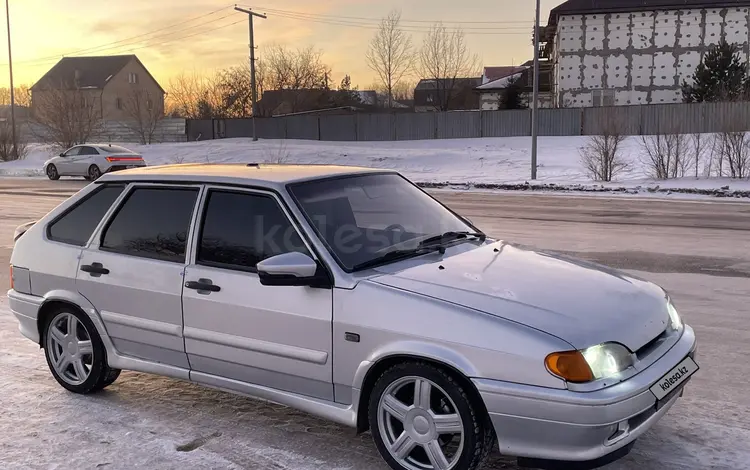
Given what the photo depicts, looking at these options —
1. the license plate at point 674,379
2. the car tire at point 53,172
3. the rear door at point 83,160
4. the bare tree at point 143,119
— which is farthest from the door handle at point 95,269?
the bare tree at point 143,119

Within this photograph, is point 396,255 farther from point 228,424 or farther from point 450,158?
point 450,158

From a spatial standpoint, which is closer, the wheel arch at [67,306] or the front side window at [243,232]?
the front side window at [243,232]

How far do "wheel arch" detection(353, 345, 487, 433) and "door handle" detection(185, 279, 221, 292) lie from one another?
1045 millimetres

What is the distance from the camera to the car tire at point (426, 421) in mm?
3113

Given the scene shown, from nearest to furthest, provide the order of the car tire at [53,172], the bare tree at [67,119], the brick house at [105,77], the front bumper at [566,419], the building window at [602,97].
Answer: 1. the front bumper at [566,419]
2. the car tire at [53,172]
3. the bare tree at [67,119]
4. the building window at [602,97]
5. the brick house at [105,77]

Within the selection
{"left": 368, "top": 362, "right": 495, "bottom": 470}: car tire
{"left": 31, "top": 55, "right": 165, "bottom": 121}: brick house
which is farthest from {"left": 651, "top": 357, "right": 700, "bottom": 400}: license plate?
{"left": 31, "top": 55, "right": 165, "bottom": 121}: brick house

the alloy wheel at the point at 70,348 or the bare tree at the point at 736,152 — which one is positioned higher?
the bare tree at the point at 736,152

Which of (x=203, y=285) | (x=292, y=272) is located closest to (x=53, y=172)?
(x=203, y=285)

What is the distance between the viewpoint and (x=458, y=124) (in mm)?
43969

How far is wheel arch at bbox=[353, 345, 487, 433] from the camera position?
3078mm

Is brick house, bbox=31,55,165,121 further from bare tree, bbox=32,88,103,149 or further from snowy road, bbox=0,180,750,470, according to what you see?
snowy road, bbox=0,180,750,470

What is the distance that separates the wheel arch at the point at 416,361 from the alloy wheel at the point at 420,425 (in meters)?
0.10

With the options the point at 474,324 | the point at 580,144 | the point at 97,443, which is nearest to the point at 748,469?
the point at 474,324

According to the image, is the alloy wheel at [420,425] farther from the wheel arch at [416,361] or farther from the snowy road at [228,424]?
the snowy road at [228,424]
